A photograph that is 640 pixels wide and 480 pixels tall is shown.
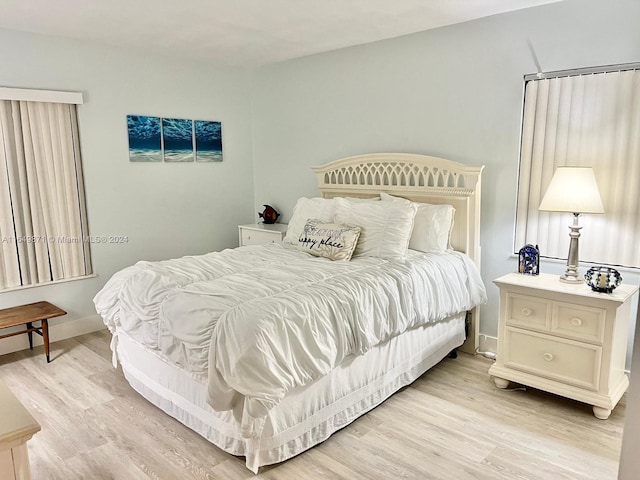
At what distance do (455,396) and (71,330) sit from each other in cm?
323

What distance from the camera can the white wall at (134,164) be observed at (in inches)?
151

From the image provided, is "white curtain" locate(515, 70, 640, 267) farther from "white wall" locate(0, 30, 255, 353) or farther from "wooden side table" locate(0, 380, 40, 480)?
"wooden side table" locate(0, 380, 40, 480)

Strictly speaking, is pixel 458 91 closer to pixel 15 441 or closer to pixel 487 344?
pixel 487 344

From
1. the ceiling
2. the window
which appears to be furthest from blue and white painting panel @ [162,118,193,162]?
the window

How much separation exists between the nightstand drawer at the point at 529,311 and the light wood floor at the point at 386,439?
475mm

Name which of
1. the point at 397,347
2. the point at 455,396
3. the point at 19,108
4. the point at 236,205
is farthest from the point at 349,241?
the point at 19,108

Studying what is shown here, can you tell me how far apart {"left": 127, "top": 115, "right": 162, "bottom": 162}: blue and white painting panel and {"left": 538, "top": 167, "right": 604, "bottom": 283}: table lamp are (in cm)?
341

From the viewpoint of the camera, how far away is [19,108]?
144 inches

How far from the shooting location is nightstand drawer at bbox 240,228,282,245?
4.62 m

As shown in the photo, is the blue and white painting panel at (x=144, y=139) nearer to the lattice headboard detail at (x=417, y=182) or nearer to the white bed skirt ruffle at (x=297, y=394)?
the lattice headboard detail at (x=417, y=182)

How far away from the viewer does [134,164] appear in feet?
14.4

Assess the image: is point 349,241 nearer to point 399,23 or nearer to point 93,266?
point 399,23

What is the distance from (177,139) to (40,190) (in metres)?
1.34

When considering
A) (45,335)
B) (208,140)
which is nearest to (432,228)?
(208,140)
